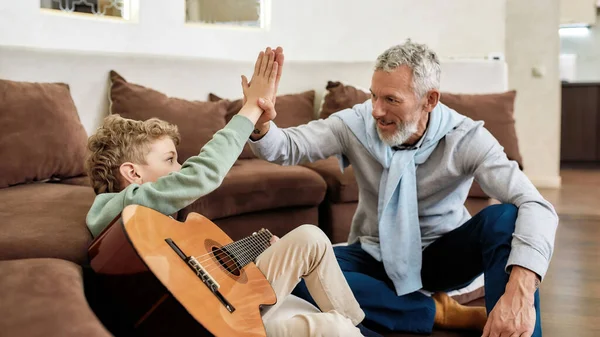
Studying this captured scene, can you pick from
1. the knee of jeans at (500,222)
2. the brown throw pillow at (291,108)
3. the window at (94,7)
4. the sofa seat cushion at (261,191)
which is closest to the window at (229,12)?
the window at (94,7)

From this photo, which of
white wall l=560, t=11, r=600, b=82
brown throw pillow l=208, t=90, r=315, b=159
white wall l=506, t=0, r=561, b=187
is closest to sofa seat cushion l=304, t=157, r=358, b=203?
brown throw pillow l=208, t=90, r=315, b=159

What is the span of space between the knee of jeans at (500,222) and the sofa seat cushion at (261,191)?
111 cm

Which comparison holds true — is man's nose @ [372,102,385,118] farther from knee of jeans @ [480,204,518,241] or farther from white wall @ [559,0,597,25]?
white wall @ [559,0,597,25]

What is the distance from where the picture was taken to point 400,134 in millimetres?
1835

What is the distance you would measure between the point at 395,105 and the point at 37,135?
4.75 feet

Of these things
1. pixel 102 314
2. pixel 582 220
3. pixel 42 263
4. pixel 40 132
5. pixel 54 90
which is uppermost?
pixel 54 90

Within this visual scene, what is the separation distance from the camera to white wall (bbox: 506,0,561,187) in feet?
17.2

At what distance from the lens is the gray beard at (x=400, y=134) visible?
72.0 inches

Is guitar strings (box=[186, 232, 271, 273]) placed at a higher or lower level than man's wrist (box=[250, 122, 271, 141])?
lower

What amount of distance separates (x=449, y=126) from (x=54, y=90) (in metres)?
1.67

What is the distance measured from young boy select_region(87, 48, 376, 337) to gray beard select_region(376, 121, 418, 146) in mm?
397

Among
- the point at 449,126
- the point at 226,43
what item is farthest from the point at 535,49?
the point at 449,126

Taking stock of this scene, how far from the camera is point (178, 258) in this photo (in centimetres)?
121

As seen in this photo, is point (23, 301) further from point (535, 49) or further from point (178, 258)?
point (535, 49)
